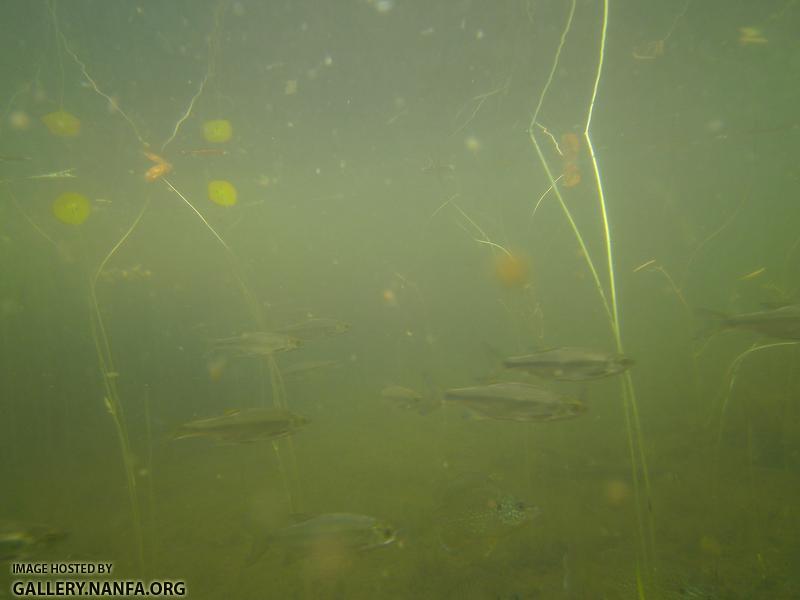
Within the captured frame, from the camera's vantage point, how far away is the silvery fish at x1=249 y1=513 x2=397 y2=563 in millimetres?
3629

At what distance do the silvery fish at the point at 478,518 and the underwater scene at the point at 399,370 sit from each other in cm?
3

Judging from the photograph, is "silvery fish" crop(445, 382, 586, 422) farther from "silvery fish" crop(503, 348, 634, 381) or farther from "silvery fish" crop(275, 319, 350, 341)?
"silvery fish" crop(275, 319, 350, 341)

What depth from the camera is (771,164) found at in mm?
65188

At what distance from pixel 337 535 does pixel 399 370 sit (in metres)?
17.0

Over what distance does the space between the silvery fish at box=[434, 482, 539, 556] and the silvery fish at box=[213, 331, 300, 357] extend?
3.27m

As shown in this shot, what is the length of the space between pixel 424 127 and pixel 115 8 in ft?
54.6

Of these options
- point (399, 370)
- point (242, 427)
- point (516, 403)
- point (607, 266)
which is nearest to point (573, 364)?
point (516, 403)

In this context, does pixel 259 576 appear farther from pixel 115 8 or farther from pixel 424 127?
pixel 424 127

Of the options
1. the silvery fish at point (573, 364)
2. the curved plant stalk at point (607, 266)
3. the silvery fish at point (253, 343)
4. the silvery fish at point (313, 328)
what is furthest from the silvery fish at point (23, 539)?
the curved plant stalk at point (607, 266)

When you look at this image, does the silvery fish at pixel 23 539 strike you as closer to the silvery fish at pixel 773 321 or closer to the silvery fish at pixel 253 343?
the silvery fish at pixel 253 343

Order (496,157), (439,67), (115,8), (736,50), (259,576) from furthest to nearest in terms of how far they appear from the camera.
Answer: (496,157) → (736,50) → (439,67) → (115,8) → (259,576)

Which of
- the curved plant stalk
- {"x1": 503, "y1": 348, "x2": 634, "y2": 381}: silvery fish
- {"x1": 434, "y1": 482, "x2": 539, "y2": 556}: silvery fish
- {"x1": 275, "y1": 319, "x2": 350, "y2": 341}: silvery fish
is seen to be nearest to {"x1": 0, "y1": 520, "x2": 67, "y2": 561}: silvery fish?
{"x1": 275, "y1": 319, "x2": 350, "y2": 341}: silvery fish

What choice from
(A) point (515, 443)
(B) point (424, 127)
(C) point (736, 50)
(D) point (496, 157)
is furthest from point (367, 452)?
(D) point (496, 157)

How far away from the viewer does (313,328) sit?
6602mm
